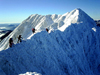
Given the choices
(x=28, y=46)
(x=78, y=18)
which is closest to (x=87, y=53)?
(x=78, y=18)

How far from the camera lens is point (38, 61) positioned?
38.9 ft

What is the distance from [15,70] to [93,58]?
84.8 feet

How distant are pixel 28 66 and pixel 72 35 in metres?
17.1

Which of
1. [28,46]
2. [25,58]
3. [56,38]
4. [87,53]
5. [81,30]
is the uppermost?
[81,30]

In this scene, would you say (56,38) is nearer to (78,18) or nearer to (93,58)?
(93,58)

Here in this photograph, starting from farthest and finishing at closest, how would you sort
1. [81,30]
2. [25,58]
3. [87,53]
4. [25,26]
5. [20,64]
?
[25,26] < [81,30] < [87,53] < [25,58] < [20,64]

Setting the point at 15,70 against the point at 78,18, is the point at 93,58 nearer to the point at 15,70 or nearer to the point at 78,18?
the point at 78,18

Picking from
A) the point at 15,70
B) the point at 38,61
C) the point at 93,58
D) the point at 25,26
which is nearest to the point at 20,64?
the point at 15,70

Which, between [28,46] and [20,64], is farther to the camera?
[28,46]

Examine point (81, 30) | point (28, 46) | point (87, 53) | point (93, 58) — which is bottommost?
point (93, 58)

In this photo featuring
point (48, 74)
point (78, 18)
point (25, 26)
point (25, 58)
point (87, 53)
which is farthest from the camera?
point (25, 26)

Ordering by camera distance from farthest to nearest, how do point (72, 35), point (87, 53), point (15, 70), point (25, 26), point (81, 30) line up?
point (25, 26), point (81, 30), point (87, 53), point (72, 35), point (15, 70)

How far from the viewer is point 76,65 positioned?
1814cm

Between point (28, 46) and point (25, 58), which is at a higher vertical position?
point (28, 46)
